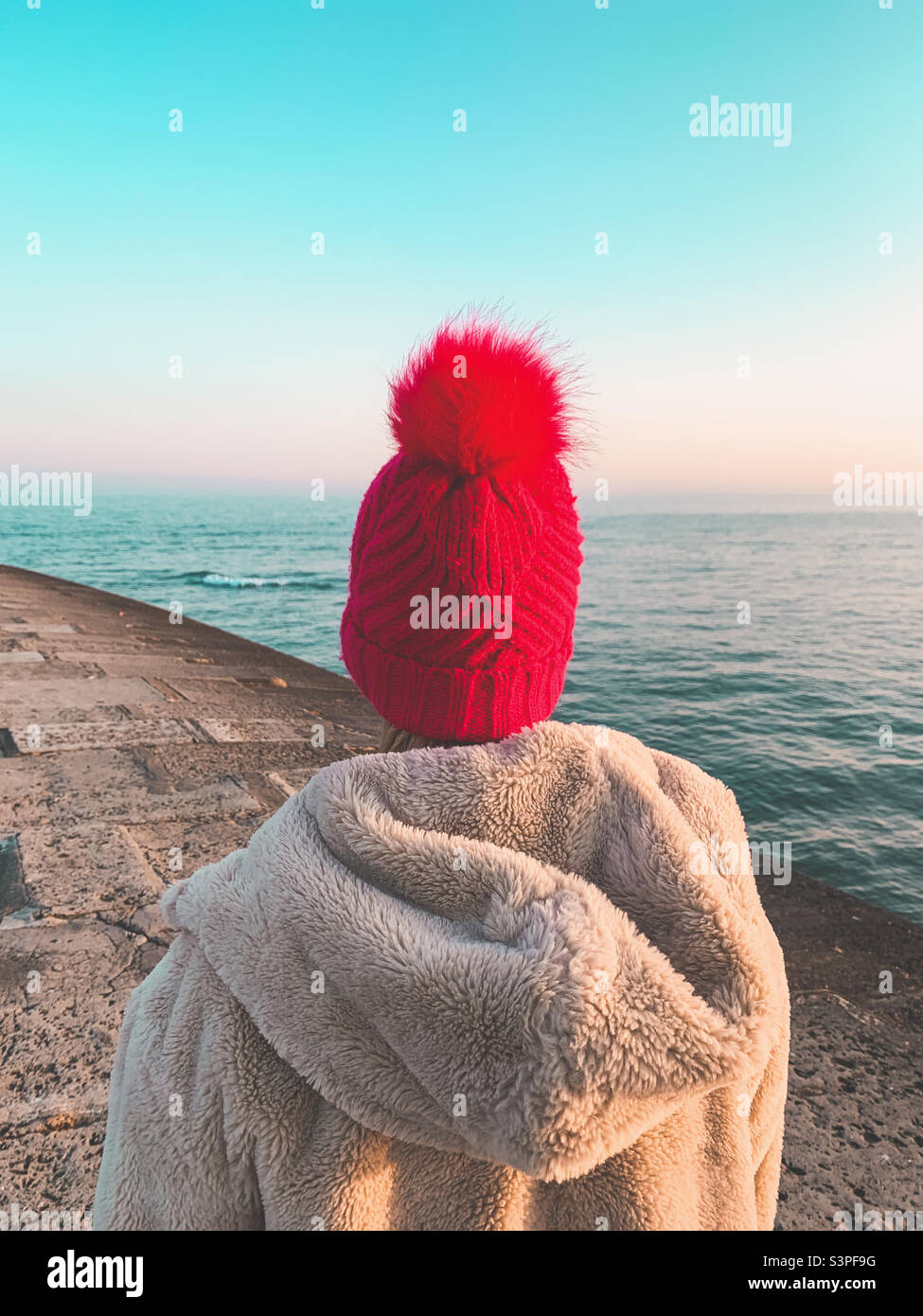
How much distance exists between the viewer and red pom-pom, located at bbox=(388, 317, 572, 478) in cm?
106

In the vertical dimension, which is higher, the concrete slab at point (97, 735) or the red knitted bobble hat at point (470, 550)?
the red knitted bobble hat at point (470, 550)

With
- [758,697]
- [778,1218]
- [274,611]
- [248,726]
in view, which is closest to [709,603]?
[758,697]

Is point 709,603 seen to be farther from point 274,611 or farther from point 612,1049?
point 612,1049

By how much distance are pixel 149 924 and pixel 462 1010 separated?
268cm

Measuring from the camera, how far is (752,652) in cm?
1705

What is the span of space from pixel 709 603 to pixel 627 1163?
24.6 metres

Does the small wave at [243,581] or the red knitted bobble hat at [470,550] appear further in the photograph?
the small wave at [243,581]

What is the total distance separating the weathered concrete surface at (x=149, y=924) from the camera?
221 cm

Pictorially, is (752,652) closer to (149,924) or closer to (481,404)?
(149,924)
